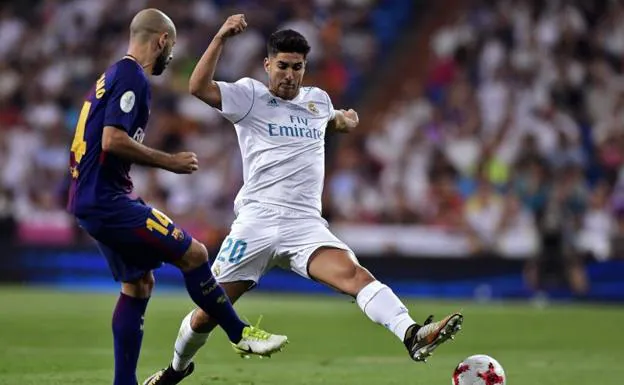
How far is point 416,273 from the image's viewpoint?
20.5 meters

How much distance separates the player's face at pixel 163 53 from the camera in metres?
7.74

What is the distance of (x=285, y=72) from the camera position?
8.83 metres

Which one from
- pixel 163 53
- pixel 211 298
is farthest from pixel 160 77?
pixel 211 298

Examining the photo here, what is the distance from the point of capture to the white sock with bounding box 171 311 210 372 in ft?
27.6

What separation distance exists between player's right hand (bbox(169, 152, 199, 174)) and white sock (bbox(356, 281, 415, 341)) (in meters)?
1.51

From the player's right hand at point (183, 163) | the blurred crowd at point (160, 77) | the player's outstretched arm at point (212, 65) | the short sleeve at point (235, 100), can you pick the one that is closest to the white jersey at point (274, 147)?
the short sleeve at point (235, 100)

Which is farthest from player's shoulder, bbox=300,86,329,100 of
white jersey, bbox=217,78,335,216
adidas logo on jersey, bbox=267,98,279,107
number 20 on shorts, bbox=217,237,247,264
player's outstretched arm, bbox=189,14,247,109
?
number 20 on shorts, bbox=217,237,247,264

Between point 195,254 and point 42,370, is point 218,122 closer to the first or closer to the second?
point 42,370

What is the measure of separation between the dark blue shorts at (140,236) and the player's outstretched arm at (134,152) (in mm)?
307

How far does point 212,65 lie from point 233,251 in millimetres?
1241

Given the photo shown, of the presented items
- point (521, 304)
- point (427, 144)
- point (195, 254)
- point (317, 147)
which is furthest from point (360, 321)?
point (195, 254)

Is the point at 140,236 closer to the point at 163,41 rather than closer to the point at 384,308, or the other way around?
the point at 163,41

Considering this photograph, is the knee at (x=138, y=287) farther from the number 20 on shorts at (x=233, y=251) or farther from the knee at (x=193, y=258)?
the number 20 on shorts at (x=233, y=251)

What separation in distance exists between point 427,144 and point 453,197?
1.28 meters
